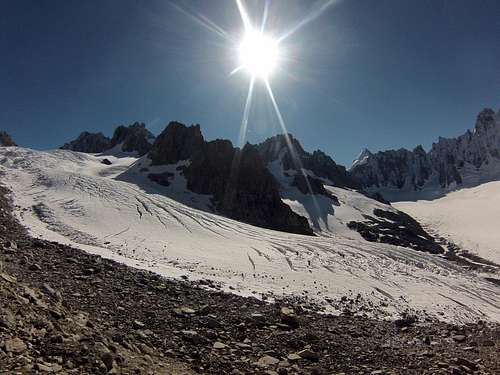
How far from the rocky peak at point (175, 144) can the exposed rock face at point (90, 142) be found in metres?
84.3

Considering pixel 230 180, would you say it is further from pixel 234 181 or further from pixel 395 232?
pixel 395 232

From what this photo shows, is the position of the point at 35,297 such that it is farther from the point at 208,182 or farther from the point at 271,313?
the point at 208,182

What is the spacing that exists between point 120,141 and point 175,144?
2632 inches

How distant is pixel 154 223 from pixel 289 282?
697 inches

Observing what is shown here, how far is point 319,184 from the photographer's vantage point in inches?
6166

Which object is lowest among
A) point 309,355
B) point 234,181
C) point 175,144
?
point 309,355

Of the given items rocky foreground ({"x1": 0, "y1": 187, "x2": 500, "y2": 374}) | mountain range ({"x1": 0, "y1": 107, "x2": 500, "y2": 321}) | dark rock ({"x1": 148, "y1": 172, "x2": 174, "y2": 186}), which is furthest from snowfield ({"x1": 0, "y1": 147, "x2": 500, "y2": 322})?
dark rock ({"x1": 148, "y1": 172, "x2": 174, "y2": 186})

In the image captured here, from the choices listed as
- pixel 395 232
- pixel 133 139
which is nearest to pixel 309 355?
pixel 395 232

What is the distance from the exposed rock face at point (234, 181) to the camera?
8262 cm

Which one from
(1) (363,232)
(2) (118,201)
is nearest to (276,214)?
(1) (363,232)

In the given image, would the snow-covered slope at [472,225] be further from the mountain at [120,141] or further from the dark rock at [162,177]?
the mountain at [120,141]

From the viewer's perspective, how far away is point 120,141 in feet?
523

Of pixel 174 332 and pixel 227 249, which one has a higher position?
pixel 227 249

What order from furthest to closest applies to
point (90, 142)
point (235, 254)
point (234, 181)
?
1. point (90, 142)
2. point (234, 181)
3. point (235, 254)
